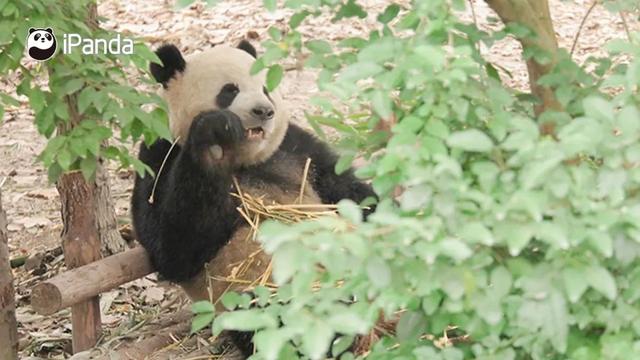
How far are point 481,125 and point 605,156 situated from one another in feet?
1.70

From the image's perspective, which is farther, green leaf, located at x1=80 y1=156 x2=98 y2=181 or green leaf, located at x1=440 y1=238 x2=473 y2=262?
green leaf, located at x1=80 y1=156 x2=98 y2=181

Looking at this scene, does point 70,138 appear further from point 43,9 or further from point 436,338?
point 436,338

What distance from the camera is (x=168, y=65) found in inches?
210

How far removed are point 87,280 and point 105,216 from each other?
2.83 ft

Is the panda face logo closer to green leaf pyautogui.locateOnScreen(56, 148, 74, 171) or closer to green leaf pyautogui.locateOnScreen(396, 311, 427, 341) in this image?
green leaf pyautogui.locateOnScreen(56, 148, 74, 171)

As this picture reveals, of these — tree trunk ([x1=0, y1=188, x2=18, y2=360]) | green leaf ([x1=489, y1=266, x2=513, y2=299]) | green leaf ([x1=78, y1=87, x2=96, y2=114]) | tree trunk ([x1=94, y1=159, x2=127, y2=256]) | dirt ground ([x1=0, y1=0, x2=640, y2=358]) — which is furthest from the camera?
dirt ground ([x1=0, y1=0, x2=640, y2=358])

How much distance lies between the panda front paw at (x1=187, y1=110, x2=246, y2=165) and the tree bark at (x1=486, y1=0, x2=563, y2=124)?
6.12ft

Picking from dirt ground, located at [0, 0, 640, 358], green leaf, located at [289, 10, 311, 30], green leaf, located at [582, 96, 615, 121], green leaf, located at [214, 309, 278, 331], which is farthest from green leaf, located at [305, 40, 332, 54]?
dirt ground, located at [0, 0, 640, 358]

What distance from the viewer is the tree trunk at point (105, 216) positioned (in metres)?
5.79

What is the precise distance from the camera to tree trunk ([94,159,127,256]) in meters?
5.79

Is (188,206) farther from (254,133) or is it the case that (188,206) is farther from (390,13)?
(390,13)

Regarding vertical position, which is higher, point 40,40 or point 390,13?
point 390,13

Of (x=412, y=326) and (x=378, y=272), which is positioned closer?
(x=378, y=272)

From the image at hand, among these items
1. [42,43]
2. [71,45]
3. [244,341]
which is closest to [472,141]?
[71,45]
